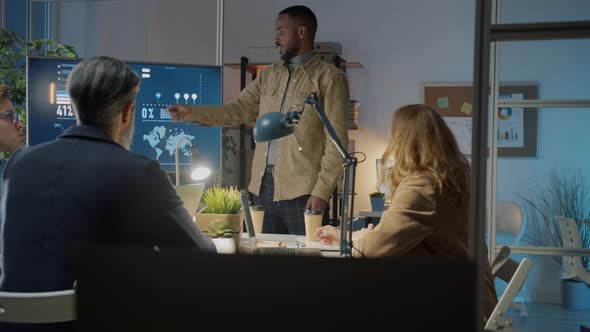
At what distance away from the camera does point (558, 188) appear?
8.92 feet

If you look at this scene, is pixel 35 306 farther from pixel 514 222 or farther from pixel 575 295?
pixel 514 222

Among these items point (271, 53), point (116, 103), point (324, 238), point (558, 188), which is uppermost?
point (271, 53)

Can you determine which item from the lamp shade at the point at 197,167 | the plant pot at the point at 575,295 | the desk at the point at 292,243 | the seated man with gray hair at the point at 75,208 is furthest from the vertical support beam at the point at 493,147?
the lamp shade at the point at 197,167

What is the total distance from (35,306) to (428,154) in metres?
1.25

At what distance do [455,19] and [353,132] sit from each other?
53.3 inches

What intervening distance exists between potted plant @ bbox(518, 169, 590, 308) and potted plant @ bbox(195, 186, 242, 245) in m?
0.97

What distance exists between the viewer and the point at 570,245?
7.78 feet

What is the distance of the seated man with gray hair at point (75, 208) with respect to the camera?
170 cm

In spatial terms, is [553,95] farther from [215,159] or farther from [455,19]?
[455,19]

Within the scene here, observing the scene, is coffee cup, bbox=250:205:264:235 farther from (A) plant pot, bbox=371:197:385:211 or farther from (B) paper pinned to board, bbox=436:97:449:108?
(B) paper pinned to board, bbox=436:97:449:108

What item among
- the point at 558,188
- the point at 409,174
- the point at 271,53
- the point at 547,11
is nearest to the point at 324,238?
the point at 409,174

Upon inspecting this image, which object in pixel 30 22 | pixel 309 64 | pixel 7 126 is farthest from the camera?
pixel 30 22

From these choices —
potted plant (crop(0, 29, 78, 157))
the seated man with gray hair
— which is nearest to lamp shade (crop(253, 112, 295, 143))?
the seated man with gray hair

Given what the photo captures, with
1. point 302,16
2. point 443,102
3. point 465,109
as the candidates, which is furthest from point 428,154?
point 443,102
